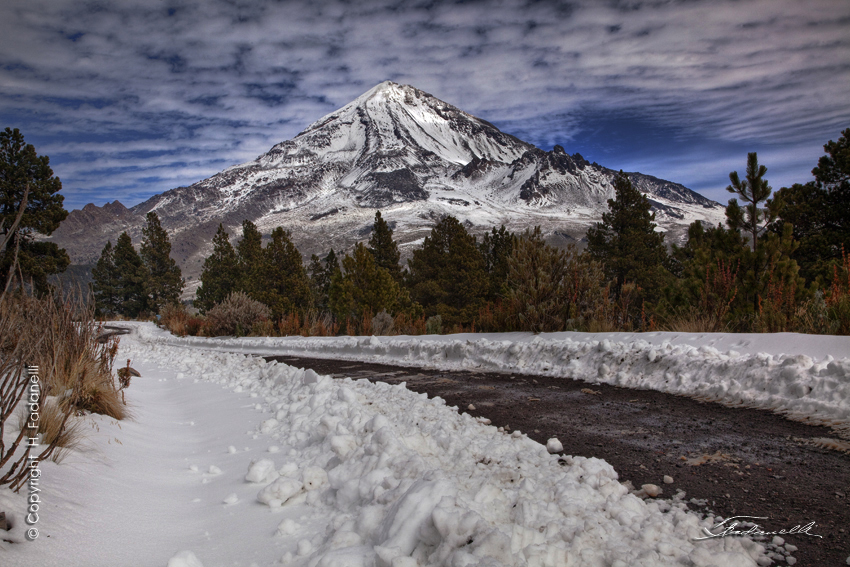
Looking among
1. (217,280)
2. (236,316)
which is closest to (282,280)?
(236,316)

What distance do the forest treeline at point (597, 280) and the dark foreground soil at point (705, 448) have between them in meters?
3.46

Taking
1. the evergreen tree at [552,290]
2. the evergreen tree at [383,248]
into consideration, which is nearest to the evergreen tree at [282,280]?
the evergreen tree at [383,248]

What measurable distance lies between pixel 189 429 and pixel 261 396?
0.98 m

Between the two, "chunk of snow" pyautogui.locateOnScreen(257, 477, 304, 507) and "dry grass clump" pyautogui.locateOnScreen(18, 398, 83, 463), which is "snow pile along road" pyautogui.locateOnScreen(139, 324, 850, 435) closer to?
"chunk of snow" pyautogui.locateOnScreen(257, 477, 304, 507)

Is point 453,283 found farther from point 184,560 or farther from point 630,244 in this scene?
point 184,560

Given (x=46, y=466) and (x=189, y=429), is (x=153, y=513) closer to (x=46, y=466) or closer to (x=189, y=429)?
(x=46, y=466)

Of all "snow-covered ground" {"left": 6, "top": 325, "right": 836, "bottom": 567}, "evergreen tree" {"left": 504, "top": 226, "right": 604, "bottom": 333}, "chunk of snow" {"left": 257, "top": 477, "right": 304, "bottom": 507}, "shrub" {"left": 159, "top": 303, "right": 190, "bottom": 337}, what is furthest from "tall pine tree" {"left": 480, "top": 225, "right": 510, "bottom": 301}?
"chunk of snow" {"left": 257, "top": 477, "right": 304, "bottom": 507}

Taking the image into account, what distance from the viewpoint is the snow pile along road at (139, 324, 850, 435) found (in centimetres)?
392

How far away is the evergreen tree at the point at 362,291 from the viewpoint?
18.5 m

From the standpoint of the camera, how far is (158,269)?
50.9 m

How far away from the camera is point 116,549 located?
2203mm

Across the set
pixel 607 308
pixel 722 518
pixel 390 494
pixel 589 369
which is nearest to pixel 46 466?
pixel 390 494

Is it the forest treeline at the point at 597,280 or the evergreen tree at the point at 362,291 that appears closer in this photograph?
the forest treeline at the point at 597,280

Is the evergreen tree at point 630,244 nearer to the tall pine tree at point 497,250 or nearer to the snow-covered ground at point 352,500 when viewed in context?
the tall pine tree at point 497,250
